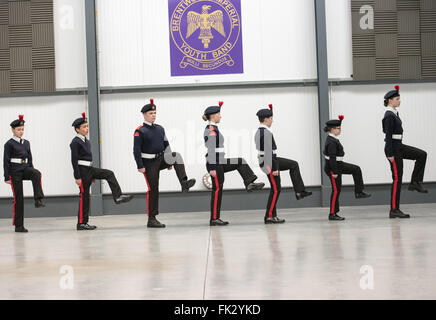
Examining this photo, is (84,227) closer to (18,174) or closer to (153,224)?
(153,224)

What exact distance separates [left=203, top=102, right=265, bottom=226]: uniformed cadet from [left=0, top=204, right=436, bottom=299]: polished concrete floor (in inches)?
15.7

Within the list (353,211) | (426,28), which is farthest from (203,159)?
(426,28)

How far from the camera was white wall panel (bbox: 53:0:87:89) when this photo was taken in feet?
38.9

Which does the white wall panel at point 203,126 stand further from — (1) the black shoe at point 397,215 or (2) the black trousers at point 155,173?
(1) the black shoe at point 397,215

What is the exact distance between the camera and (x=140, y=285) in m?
4.92

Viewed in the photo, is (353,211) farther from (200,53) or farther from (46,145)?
(46,145)

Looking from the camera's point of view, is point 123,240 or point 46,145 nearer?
point 123,240

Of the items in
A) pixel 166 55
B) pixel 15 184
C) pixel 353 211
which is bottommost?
pixel 353 211

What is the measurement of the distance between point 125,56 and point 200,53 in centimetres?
133

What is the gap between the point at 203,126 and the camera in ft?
38.7

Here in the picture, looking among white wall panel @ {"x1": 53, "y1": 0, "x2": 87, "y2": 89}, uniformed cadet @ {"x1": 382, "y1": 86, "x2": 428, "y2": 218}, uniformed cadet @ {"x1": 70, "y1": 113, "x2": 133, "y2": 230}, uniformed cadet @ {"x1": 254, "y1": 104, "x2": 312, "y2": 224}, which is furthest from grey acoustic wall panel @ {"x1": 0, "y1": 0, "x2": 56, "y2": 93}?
uniformed cadet @ {"x1": 382, "y1": 86, "x2": 428, "y2": 218}

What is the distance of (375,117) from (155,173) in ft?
14.9

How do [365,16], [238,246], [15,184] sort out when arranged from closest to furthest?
[238,246] < [15,184] < [365,16]

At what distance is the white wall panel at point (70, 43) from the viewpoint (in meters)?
11.9
